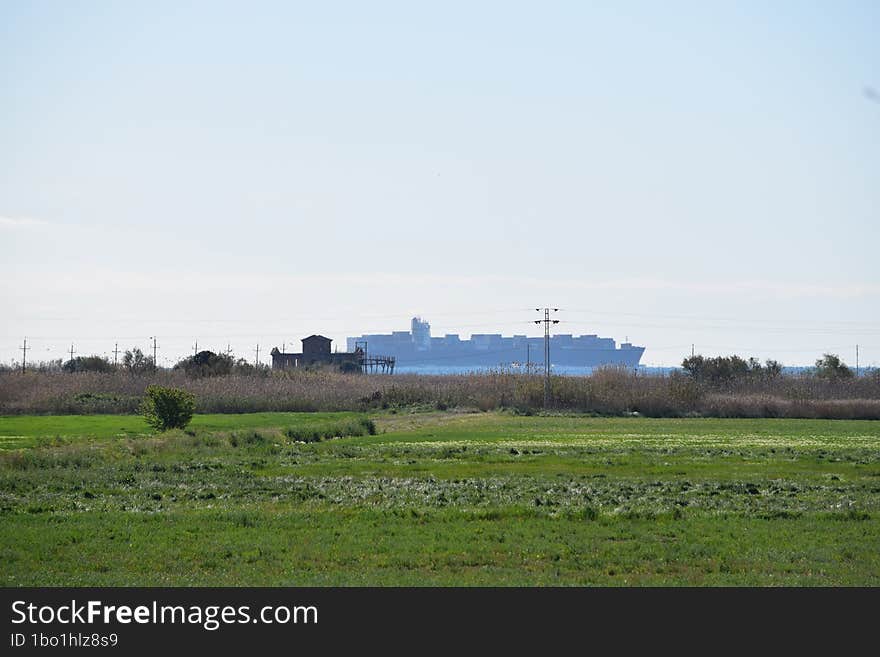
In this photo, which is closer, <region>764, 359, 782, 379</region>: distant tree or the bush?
the bush

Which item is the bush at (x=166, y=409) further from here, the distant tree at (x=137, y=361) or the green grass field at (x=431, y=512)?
the distant tree at (x=137, y=361)

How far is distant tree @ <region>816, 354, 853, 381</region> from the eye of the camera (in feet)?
413

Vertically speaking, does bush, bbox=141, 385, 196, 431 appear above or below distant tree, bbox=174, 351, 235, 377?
below

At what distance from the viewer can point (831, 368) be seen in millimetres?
129625

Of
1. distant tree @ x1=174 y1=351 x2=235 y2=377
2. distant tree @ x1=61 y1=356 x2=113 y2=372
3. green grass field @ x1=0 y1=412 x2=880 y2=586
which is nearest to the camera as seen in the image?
green grass field @ x1=0 y1=412 x2=880 y2=586

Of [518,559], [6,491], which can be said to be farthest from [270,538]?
[6,491]

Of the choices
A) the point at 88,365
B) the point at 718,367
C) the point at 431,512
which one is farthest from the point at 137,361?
the point at 431,512

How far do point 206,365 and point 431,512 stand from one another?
90609mm

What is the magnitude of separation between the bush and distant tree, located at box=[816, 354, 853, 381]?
85.4 metres

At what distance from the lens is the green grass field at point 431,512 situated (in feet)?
65.5

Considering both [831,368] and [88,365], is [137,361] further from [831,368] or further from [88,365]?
[831,368]

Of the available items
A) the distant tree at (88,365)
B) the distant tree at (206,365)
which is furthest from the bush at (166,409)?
the distant tree at (88,365)

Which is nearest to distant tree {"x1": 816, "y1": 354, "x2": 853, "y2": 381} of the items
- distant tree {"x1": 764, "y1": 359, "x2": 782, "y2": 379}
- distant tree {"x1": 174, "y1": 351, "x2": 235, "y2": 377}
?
distant tree {"x1": 764, "y1": 359, "x2": 782, "y2": 379}

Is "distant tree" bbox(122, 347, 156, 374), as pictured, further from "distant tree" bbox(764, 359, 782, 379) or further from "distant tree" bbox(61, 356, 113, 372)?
"distant tree" bbox(764, 359, 782, 379)
